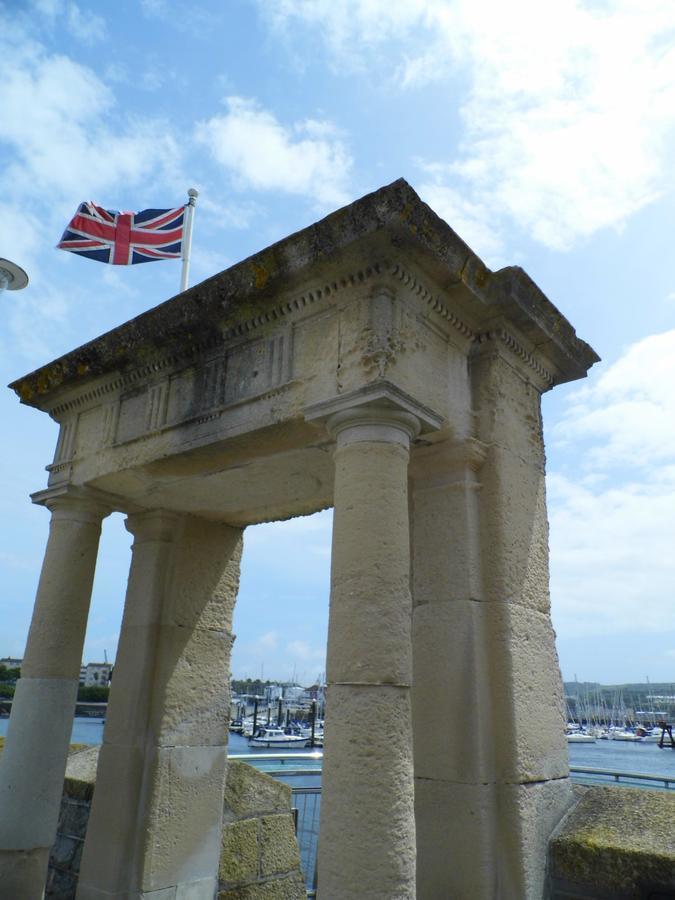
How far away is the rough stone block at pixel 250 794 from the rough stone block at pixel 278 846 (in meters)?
0.09

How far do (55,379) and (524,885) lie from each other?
16.0 ft

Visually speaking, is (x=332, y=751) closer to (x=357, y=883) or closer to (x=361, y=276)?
(x=357, y=883)

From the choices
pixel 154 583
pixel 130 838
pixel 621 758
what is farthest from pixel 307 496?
pixel 621 758

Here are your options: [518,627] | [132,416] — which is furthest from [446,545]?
[132,416]

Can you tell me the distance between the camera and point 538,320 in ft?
14.3

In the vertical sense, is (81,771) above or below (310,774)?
above

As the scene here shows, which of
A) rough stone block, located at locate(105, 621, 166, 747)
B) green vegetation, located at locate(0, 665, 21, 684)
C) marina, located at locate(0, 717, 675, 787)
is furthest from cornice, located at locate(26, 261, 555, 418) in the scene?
green vegetation, located at locate(0, 665, 21, 684)

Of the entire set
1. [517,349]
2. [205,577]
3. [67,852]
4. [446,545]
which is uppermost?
[517,349]

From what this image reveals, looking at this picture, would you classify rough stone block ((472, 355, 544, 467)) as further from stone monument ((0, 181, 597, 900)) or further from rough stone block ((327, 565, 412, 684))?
rough stone block ((327, 565, 412, 684))

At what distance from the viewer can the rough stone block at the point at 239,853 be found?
5.36 metres

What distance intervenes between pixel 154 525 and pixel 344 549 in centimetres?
284

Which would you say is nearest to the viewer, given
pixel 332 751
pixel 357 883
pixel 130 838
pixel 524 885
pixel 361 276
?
pixel 357 883

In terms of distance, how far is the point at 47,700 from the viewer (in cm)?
480

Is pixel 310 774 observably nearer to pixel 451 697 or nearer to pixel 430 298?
pixel 451 697
